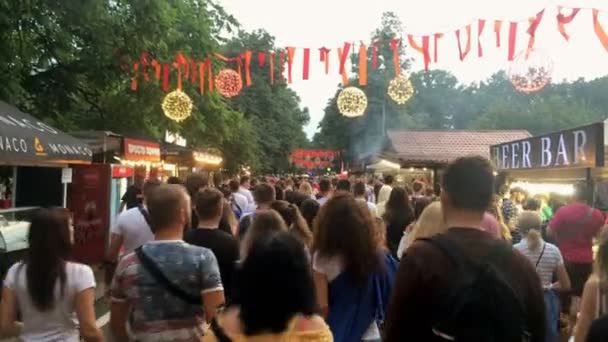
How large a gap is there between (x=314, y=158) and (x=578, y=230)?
231 ft

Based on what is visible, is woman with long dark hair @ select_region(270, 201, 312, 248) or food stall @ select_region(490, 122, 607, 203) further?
food stall @ select_region(490, 122, 607, 203)

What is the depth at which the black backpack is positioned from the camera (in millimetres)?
2361

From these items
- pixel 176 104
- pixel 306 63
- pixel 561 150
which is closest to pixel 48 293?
pixel 561 150

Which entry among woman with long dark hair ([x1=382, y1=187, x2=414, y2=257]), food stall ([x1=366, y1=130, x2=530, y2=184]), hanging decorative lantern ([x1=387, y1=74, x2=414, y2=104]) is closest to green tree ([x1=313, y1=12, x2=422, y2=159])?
food stall ([x1=366, y1=130, x2=530, y2=184])

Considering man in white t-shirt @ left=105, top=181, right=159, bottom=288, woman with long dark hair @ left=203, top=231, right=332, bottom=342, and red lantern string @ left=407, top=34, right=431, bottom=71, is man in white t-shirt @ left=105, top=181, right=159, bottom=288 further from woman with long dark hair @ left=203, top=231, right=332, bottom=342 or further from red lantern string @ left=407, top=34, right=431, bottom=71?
red lantern string @ left=407, top=34, right=431, bottom=71

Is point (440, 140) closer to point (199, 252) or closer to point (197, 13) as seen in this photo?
point (197, 13)

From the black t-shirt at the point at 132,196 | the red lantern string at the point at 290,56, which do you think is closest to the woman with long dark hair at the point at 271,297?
the black t-shirt at the point at 132,196

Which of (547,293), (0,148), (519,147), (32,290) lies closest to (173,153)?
(519,147)

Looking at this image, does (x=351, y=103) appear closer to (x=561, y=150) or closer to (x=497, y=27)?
(x=497, y=27)

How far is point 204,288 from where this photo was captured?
3.58 m

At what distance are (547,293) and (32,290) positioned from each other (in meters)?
4.25

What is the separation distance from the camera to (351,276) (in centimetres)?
420

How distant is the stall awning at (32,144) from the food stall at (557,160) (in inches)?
254

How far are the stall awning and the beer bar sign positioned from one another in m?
8.07
